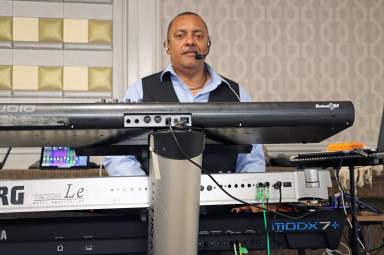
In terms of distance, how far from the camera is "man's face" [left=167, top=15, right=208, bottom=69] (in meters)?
1.75

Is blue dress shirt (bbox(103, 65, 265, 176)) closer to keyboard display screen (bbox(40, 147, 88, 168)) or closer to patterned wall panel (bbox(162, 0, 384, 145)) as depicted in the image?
keyboard display screen (bbox(40, 147, 88, 168))

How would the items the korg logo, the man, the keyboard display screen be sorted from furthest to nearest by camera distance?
the keyboard display screen → the man → the korg logo

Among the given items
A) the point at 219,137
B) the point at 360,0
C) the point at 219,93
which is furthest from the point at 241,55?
the point at 219,137

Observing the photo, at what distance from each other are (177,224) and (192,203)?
5 cm

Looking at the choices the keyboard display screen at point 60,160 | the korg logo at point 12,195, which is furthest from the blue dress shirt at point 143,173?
the keyboard display screen at point 60,160

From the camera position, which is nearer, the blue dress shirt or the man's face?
the blue dress shirt

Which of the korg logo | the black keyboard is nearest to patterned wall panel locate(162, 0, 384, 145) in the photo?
the black keyboard

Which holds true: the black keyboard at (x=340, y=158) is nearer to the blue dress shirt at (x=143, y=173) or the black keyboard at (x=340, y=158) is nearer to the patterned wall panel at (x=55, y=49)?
the blue dress shirt at (x=143, y=173)

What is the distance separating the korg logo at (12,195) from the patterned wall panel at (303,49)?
2.30 metres

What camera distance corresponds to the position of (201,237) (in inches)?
38.7

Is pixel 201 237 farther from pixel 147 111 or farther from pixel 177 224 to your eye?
pixel 147 111

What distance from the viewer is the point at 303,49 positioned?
3215mm

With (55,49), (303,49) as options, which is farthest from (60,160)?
(303,49)

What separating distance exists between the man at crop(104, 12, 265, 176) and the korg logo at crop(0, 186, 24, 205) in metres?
0.78
